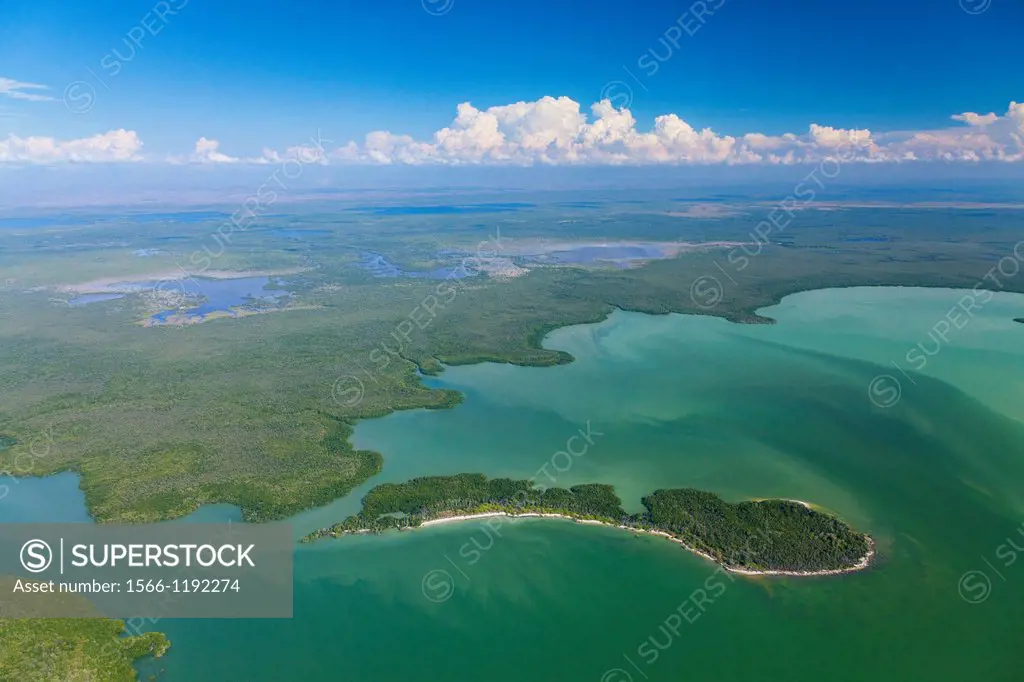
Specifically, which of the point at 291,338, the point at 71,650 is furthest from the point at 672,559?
the point at 291,338

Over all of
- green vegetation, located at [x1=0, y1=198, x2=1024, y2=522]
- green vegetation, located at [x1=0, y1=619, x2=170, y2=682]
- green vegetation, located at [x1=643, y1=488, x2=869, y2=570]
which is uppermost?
green vegetation, located at [x1=643, y1=488, x2=869, y2=570]

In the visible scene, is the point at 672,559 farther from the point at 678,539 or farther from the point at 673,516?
the point at 673,516

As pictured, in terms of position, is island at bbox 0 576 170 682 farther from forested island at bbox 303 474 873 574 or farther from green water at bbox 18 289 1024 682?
forested island at bbox 303 474 873 574

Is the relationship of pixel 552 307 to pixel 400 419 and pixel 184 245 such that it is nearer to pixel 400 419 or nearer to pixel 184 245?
pixel 400 419

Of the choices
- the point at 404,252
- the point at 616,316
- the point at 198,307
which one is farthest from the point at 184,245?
the point at 616,316

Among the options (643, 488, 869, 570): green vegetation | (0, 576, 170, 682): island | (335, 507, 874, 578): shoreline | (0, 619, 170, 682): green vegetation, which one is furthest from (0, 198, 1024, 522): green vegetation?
(643, 488, 869, 570): green vegetation

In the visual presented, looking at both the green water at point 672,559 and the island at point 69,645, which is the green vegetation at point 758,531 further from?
the island at point 69,645

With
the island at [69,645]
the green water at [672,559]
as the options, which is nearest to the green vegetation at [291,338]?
the green water at [672,559]
